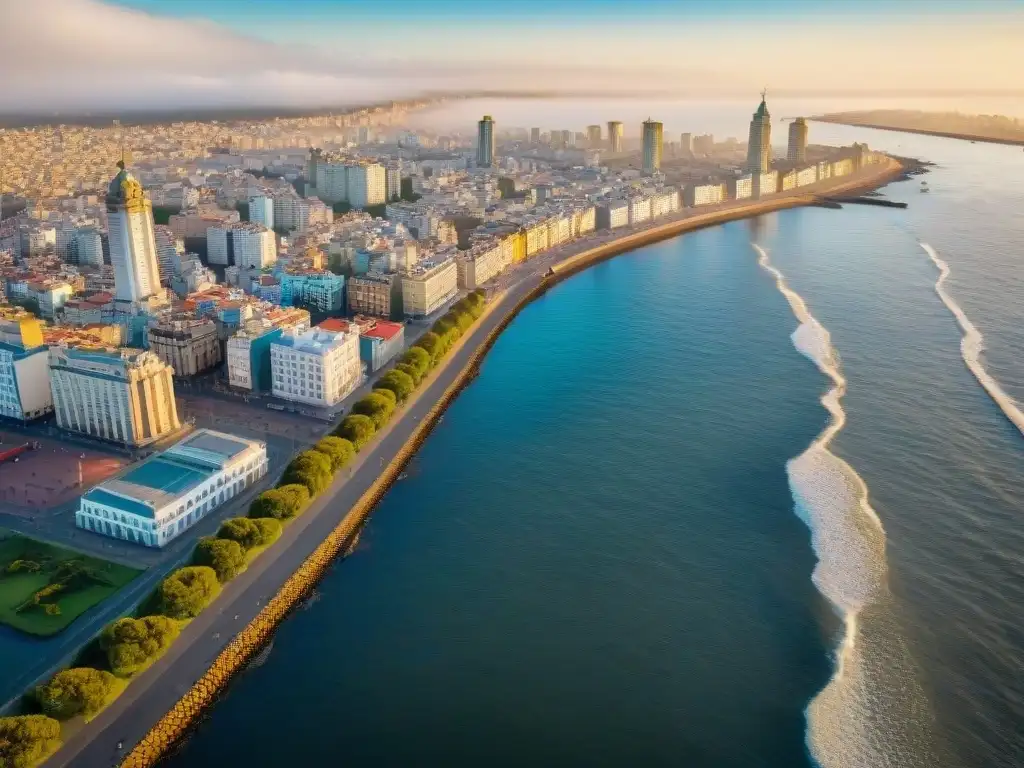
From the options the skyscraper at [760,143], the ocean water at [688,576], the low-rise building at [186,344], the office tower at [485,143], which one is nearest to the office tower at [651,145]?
the skyscraper at [760,143]

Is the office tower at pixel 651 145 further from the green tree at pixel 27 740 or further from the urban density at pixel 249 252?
the green tree at pixel 27 740

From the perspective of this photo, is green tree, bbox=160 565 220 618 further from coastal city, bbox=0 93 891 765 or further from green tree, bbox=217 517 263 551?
green tree, bbox=217 517 263 551

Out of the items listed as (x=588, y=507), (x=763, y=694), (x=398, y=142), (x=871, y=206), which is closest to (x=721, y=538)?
(x=588, y=507)

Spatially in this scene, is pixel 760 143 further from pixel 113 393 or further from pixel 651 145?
pixel 113 393

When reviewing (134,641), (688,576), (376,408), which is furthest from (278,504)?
(688,576)

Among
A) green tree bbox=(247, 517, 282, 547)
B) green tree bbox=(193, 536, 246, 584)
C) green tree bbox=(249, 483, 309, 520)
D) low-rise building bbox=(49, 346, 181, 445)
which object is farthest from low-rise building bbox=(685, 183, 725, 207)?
green tree bbox=(193, 536, 246, 584)

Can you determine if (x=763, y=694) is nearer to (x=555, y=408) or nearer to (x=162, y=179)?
(x=555, y=408)
